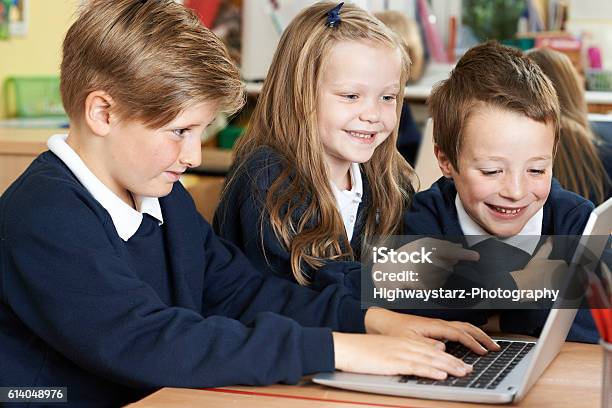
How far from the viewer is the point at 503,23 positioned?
4562mm

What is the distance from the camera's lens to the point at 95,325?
1123 mm

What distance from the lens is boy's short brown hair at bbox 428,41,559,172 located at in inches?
59.3

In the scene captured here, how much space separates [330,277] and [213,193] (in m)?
2.10

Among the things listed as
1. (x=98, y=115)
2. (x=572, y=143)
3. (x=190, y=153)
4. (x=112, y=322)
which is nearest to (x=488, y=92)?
(x=190, y=153)

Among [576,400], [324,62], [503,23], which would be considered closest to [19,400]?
[576,400]

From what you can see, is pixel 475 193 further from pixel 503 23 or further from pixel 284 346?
pixel 503 23

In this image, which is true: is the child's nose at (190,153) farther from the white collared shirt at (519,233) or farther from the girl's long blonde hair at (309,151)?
the white collared shirt at (519,233)

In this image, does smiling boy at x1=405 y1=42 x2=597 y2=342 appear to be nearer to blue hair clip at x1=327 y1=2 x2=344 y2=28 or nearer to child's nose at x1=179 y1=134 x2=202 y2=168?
blue hair clip at x1=327 y1=2 x2=344 y2=28

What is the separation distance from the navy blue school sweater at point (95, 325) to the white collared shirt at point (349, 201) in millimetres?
540

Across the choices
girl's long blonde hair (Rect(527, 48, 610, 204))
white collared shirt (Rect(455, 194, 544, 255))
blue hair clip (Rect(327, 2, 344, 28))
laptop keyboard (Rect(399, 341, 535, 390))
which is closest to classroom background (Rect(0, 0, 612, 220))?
girl's long blonde hair (Rect(527, 48, 610, 204))

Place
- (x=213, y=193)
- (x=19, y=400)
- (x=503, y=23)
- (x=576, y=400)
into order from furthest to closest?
(x=503, y=23), (x=213, y=193), (x=19, y=400), (x=576, y=400)

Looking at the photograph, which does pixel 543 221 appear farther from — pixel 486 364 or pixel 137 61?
pixel 137 61

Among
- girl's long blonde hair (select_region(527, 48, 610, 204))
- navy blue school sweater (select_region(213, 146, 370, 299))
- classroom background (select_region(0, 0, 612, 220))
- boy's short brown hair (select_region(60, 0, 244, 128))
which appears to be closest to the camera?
boy's short brown hair (select_region(60, 0, 244, 128))

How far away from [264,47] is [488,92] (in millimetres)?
2672
